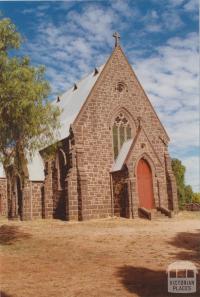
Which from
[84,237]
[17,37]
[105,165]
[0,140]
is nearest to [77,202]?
[105,165]

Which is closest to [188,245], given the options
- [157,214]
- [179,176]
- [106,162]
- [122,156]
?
[157,214]

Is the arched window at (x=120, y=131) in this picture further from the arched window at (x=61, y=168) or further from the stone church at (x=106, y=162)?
the arched window at (x=61, y=168)

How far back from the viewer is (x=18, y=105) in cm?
1705

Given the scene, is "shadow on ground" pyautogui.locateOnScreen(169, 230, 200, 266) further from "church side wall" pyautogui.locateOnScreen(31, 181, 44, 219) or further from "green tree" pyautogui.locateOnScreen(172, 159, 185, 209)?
"green tree" pyautogui.locateOnScreen(172, 159, 185, 209)

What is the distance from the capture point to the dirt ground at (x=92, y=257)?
9953 millimetres

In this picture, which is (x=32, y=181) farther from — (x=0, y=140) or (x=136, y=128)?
(x=0, y=140)

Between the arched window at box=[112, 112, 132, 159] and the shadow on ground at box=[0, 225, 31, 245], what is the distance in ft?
35.9

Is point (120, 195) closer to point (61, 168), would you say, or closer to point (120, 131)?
point (61, 168)

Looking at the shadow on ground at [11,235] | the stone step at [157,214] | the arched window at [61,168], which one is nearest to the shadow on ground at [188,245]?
the stone step at [157,214]

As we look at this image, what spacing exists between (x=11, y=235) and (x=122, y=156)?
1180cm

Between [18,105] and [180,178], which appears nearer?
[18,105]

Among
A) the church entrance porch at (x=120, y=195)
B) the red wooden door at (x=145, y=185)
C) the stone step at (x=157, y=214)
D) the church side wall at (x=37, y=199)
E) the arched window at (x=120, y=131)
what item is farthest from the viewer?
the arched window at (x=120, y=131)

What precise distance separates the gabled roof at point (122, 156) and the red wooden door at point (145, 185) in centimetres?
134

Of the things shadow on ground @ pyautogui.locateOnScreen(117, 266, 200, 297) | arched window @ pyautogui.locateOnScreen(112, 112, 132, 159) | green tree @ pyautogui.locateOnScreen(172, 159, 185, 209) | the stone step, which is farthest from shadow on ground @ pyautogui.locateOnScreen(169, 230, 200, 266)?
green tree @ pyautogui.locateOnScreen(172, 159, 185, 209)
